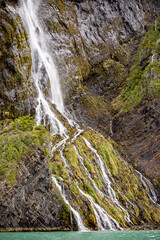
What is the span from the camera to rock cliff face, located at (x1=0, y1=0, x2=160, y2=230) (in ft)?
52.0

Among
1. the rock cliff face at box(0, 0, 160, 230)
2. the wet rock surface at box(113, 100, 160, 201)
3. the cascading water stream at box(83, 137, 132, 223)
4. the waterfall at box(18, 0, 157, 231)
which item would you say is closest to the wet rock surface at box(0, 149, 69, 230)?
the rock cliff face at box(0, 0, 160, 230)

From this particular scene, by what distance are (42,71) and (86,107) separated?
9000 millimetres

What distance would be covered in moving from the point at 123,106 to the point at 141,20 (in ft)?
93.1

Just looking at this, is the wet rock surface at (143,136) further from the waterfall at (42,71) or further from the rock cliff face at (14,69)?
the rock cliff face at (14,69)

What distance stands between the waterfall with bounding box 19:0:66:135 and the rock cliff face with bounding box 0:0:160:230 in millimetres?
1264

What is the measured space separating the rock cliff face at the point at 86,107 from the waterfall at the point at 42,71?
1.26 metres

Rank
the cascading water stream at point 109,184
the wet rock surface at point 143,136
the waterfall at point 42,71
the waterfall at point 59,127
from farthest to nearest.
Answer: the wet rock surface at point 143,136 < the waterfall at point 42,71 < the cascading water stream at point 109,184 < the waterfall at point 59,127

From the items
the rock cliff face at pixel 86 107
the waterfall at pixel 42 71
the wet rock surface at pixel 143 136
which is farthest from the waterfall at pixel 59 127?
the wet rock surface at pixel 143 136

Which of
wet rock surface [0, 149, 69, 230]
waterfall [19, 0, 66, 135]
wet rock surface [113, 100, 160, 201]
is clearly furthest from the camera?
wet rock surface [113, 100, 160, 201]

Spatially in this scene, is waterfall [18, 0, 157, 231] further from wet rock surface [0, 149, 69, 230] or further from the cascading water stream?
wet rock surface [0, 149, 69, 230]

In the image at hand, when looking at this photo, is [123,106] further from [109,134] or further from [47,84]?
[47,84]

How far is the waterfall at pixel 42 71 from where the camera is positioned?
91.9ft

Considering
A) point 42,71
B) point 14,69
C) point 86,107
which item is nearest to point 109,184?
point 14,69

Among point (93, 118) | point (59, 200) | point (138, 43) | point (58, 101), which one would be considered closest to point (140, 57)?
point (138, 43)
